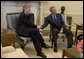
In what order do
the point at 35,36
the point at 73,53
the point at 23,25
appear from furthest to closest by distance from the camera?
1. the point at 23,25
2. the point at 35,36
3. the point at 73,53

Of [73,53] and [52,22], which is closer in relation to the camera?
[73,53]

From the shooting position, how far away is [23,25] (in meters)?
4.10

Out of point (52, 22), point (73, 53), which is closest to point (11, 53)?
point (73, 53)

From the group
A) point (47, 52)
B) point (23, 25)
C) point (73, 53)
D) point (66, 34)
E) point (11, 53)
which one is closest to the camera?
point (11, 53)

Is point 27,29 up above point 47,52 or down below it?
above

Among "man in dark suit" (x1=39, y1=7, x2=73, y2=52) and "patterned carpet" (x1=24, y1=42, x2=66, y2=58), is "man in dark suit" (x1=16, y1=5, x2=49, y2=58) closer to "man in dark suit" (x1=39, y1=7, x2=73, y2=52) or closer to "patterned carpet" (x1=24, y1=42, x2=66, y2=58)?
"patterned carpet" (x1=24, y1=42, x2=66, y2=58)

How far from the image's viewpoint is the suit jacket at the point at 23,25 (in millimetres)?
4023

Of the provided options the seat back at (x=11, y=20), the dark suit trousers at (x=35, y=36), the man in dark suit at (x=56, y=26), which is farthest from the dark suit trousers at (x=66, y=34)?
the seat back at (x=11, y=20)

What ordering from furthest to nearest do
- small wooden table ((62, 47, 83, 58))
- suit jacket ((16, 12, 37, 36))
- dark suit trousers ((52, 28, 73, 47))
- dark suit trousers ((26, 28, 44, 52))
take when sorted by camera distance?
1. dark suit trousers ((52, 28, 73, 47))
2. suit jacket ((16, 12, 37, 36))
3. dark suit trousers ((26, 28, 44, 52))
4. small wooden table ((62, 47, 83, 58))

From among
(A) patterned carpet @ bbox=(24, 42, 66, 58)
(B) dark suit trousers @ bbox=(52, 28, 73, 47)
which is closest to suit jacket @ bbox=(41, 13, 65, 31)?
(B) dark suit trousers @ bbox=(52, 28, 73, 47)

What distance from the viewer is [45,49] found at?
14.5 feet

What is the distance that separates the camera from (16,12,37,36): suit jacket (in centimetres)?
402

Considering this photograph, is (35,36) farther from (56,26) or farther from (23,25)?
(56,26)

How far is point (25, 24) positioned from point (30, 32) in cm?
24
